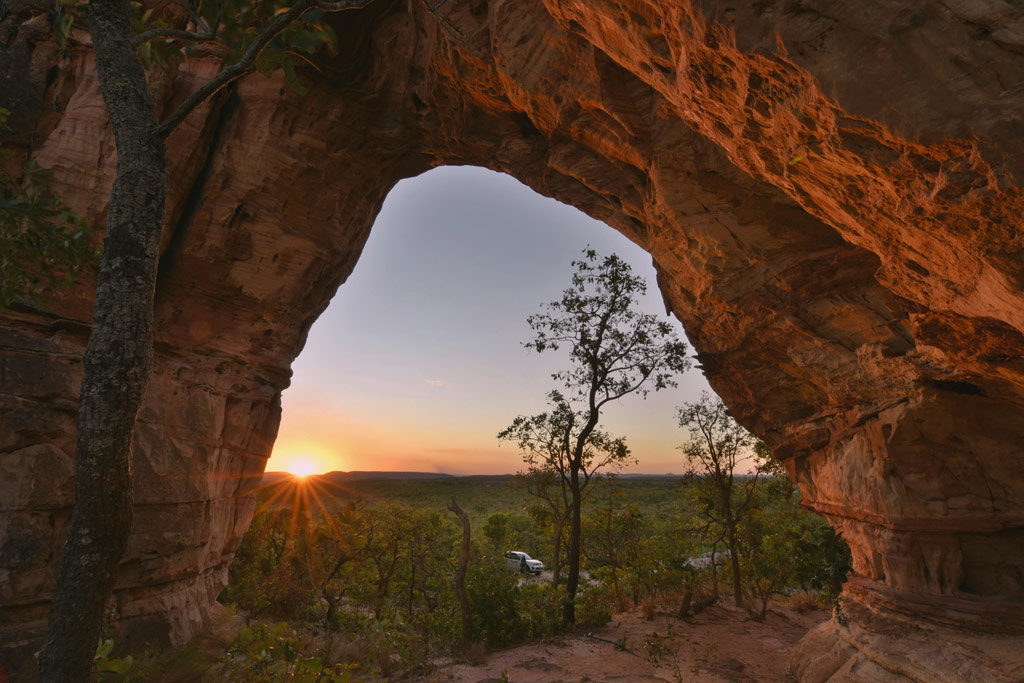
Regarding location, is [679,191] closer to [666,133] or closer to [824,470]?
[666,133]

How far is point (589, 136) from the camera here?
10.2 meters

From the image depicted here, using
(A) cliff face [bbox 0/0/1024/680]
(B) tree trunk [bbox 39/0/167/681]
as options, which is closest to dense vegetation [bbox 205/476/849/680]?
(A) cliff face [bbox 0/0/1024/680]

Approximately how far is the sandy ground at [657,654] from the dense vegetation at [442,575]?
66 centimetres

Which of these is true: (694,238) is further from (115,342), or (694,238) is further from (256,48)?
(115,342)

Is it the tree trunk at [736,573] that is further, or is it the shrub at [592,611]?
the tree trunk at [736,573]

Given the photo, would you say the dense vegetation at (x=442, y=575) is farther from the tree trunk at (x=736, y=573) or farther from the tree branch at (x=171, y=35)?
the tree branch at (x=171, y=35)

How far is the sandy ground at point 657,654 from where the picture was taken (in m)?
9.55

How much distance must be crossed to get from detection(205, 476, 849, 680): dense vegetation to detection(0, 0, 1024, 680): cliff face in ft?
10.9

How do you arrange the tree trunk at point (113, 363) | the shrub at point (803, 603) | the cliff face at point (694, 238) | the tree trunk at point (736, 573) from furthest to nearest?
the shrub at point (803, 603) < the tree trunk at point (736, 573) < the cliff face at point (694, 238) < the tree trunk at point (113, 363)

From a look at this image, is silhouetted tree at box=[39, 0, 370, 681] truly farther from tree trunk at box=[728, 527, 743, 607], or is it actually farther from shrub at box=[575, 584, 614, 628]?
tree trunk at box=[728, 527, 743, 607]

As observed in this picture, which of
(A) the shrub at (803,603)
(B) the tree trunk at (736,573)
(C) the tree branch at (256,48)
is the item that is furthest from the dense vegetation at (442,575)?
(C) the tree branch at (256,48)

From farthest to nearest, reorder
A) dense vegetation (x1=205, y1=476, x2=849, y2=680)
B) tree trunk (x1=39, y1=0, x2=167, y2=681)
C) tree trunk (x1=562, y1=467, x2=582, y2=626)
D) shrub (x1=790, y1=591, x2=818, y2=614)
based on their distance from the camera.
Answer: shrub (x1=790, y1=591, x2=818, y2=614) → tree trunk (x1=562, y1=467, x2=582, y2=626) → dense vegetation (x1=205, y1=476, x2=849, y2=680) → tree trunk (x1=39, y1=0, x2=167, y2=681)

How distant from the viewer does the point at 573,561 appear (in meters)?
14.3

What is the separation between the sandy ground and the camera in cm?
955
